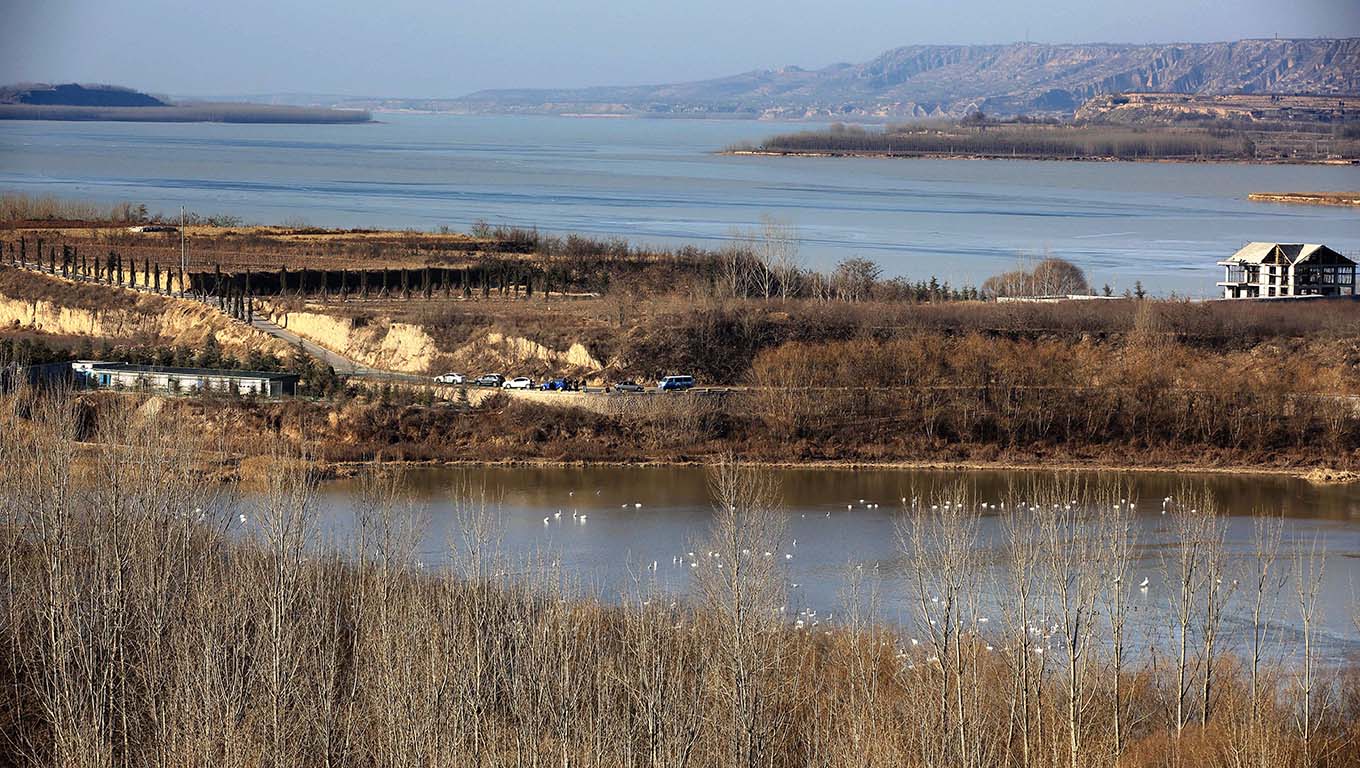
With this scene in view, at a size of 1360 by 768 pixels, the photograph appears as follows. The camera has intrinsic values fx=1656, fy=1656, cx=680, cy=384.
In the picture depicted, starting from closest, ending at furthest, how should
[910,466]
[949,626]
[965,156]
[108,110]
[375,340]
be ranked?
[949,626] → [910,466] → [375,340] → [965,156] → [108,110]

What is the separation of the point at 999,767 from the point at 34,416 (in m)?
11.5

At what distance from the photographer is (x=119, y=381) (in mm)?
24453

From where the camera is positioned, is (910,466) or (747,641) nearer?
(747,641)

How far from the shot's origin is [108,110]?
155875 millimetres

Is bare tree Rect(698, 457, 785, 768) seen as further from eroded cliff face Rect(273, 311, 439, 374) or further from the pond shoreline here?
eroded cliff face Rect(273, 311, 439, 374)

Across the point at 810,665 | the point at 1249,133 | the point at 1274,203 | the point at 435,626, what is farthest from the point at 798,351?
the point at 1249,133

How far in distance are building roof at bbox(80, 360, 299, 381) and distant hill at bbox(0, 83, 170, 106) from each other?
128 metres

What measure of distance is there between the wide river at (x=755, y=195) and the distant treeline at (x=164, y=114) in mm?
25147

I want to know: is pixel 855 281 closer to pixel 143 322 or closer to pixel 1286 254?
pixel 1286 254

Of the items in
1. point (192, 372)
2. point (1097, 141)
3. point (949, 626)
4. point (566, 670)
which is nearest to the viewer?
point (566, 670)

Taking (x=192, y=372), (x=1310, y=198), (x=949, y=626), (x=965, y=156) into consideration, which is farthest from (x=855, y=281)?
(x=965, y=156)

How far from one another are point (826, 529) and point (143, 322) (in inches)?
634

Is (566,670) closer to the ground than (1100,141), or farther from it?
closer to the ground

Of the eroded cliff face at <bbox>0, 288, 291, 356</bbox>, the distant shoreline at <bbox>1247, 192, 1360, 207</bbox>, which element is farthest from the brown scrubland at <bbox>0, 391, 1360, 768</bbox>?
the distant shoreline at <bbox>1247, 192, 1360, 207</bbox>
